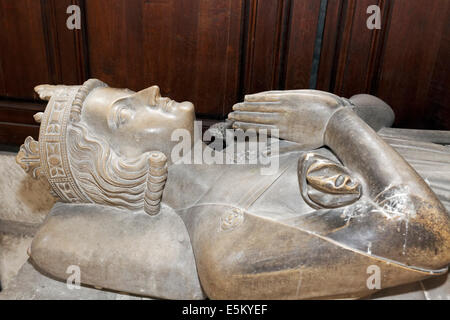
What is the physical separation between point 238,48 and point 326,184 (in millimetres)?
1802

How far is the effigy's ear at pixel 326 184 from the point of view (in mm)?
1414

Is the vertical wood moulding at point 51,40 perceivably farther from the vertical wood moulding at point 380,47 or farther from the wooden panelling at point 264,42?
the vertical wood moulding at point 380,47

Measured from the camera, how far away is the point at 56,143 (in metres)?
1.74

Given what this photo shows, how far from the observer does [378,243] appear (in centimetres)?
136

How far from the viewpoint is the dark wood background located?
283 cm

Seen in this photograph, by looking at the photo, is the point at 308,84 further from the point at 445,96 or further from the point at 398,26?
the point at 445,96

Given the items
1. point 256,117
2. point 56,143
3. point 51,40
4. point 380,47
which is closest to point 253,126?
point 256,117

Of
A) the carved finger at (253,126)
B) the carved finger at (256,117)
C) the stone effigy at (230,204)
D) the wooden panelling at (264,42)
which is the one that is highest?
the wooden panelling at (264,42)

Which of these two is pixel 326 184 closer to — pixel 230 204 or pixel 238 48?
pixel 230 204

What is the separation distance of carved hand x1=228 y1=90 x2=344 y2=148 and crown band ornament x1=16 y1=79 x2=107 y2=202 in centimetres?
76

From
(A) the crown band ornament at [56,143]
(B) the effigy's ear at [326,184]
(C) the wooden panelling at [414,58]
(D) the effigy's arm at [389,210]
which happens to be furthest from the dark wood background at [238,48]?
(B) the effigy's ear at [326,184]

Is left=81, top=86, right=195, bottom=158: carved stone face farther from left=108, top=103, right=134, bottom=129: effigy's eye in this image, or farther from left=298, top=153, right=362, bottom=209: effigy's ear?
left=298, top=153, right=362, bottom=209: effigy's ear

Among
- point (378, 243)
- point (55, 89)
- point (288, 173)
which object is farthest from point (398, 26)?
point (55, 89)
